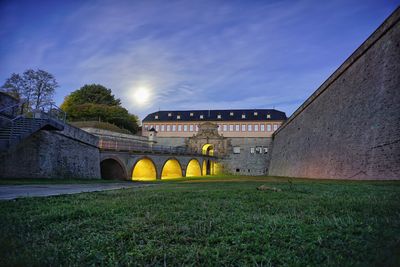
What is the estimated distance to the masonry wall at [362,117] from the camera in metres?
10.9

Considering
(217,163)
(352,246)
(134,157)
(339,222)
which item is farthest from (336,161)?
(217,163)

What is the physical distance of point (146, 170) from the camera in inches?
1324

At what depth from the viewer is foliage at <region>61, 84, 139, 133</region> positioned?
4884 centimetres

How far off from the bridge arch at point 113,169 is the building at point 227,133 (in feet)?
75.0

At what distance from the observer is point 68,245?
104 inches

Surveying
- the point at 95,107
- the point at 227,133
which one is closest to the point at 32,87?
the point at 95,107

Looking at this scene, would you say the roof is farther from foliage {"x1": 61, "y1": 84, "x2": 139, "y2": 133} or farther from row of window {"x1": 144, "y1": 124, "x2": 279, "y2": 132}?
foliage {"x1": 61, "y1": 84, "x2": 139, "y2": 133}

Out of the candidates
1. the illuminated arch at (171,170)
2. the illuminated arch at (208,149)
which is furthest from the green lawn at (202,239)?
the illuminated arch at (208,149)

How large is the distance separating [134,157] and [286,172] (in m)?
18.9

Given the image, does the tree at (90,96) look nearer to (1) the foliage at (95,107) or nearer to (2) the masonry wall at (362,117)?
(1) the foliage at (95,107)

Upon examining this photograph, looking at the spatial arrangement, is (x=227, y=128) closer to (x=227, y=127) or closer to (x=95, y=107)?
(x=227, y=127)

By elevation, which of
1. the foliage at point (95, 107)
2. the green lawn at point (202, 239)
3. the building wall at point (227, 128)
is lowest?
the green lawn at point (202, 239)

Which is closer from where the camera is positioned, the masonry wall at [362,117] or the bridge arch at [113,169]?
the masonry wall at [362,117]

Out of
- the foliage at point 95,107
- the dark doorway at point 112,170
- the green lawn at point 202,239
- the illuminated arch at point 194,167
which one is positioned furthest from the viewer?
the foliage at point 95,107
